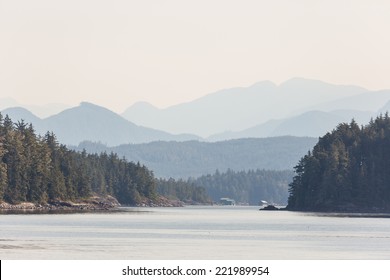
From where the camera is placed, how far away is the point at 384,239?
12019 cm

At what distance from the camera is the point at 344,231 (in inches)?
5428

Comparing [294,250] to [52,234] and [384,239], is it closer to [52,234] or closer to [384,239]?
[384,239]

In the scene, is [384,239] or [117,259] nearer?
[117,259]

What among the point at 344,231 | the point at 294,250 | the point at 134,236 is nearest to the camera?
the point at 294,250
